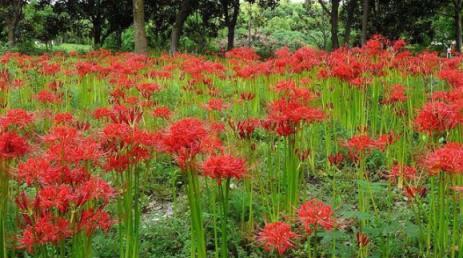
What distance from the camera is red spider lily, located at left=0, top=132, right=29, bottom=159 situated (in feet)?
6.85

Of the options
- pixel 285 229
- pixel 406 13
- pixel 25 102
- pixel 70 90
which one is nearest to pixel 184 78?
pixel 70 90

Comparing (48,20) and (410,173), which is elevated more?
(48,20)

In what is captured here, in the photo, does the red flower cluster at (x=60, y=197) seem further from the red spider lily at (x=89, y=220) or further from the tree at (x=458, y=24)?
the tree at (x=458, y=24)

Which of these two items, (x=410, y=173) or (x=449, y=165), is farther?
(x=410, y=173)

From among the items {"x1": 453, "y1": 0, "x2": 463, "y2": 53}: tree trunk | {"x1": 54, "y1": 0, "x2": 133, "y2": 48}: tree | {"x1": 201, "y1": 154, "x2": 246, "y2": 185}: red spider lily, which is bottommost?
{"x1": 201, "y1": 154, "x2": 246, "y2": 185}: red spider lily

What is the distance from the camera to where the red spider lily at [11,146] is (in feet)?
6.85

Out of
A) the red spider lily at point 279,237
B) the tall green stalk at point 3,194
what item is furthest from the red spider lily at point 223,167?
the tall green stalk at point 3,194

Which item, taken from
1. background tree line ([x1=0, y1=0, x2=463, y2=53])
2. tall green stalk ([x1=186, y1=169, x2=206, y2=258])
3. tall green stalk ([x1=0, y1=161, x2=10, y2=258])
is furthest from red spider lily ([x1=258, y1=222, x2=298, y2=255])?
background tree line ([x1=0, y1=0, x2=463, y2=53])

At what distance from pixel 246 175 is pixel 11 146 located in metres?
0.96

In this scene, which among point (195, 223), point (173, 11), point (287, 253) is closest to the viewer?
point (195, 223)

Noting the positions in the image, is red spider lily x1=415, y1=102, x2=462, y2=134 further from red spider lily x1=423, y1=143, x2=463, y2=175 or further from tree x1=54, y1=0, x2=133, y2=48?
tree x1=54, y1=0, x2=133, y2=48

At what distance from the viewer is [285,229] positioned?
6.67 ft

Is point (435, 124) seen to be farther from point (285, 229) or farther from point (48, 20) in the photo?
point (48, 20)

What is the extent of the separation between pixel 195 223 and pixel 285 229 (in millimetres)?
508
